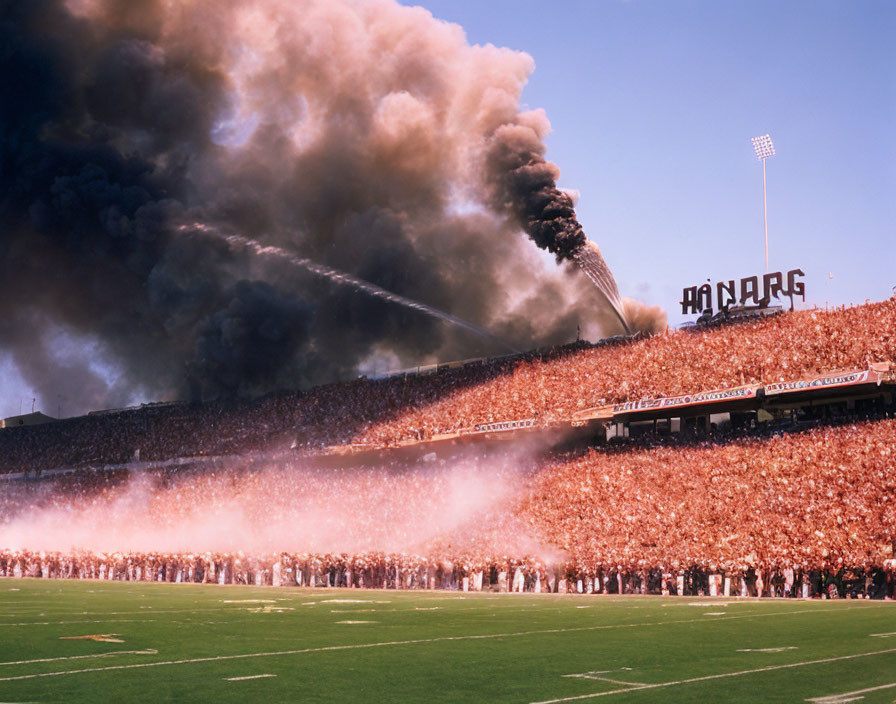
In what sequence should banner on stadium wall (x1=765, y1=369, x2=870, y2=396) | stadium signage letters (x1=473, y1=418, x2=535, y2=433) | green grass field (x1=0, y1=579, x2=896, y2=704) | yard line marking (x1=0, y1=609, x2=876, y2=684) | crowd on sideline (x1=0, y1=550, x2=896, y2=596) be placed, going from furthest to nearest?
1. stadium signage letters (x1=473, y1=418, x2=535, y2=433)
2. banner on stadium wall (x1=765, y1=369, x2=870, y2=396)
3. crowd on sideline (x1=0, y1=550, x2=896, y2=596)
4. yard line marking (x1=0, y1=609, x2=876, y2=684)
5. green grass field (x1=0, y1=579, x2=896, y2=704)

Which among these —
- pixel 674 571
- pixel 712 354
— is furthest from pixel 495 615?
pixel 712 354

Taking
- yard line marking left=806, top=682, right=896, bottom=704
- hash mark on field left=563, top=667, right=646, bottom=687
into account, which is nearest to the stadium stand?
hash mark on field left=563, top=667, right=646, bottom=687

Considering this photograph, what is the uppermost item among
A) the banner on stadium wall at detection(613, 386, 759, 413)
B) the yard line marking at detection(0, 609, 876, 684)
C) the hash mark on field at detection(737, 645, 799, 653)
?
the banner on stadium wall at detection(613, 386, 759, 413)

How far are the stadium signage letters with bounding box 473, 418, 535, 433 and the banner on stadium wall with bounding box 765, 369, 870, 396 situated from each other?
→ 9401 millimetres

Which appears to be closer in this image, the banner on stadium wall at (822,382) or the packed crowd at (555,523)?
the packed crowd at (555,523)

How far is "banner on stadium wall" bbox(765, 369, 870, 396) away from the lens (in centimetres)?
2819

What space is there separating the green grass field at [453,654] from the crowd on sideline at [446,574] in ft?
18.5

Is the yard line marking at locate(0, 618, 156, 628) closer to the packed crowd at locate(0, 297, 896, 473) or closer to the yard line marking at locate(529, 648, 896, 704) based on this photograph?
the yard line marking at locate(529, 648, 896, 704)

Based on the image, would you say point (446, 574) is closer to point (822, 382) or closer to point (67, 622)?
point (822, 382)

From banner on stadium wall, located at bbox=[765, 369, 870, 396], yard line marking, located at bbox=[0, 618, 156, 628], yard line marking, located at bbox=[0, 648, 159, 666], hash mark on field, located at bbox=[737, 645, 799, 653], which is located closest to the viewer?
yard line marking, located at bbox=[0, 648, 159, 666]

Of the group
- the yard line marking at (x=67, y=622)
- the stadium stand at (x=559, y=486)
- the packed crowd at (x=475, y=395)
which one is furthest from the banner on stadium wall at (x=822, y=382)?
the yard line marking at (x=67, y=622)

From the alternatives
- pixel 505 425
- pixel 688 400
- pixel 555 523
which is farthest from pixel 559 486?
pixel 505 425

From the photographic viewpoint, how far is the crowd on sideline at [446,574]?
22.5m

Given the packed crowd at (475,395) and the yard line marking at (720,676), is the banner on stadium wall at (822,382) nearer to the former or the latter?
the packed crowd at (475,395)
